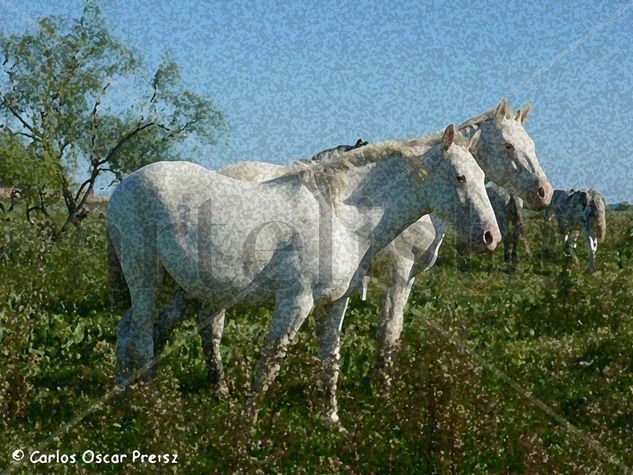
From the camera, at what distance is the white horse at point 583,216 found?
19312 mm

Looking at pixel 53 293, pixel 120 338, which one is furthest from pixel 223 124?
pixel 120 338

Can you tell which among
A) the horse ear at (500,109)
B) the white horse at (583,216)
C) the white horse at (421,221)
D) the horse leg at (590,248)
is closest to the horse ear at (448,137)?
the white horse at (421,221)

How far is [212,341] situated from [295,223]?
2.00 meters

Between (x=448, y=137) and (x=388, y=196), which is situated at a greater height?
(x=448, y=137)

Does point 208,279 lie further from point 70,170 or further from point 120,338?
Result: point 70,170

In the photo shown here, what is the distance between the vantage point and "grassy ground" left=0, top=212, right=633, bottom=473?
5164 millimetres

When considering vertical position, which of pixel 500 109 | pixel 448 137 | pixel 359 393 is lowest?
pixel 359 393

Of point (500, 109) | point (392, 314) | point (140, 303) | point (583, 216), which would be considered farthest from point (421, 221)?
point (583, 216)

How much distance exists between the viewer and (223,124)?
31688 mm

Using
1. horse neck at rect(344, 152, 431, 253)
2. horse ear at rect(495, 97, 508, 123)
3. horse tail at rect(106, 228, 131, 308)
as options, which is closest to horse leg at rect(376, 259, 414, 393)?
horse neck at rect(344, 152, 431, 253)

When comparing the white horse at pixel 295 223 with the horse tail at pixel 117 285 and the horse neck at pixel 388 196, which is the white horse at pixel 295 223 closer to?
the horse neck at pixel 388 196

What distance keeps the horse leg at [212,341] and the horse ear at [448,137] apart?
274 cm

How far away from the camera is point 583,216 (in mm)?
19734

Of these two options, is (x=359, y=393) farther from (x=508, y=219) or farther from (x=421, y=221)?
(x=508, y=219)
